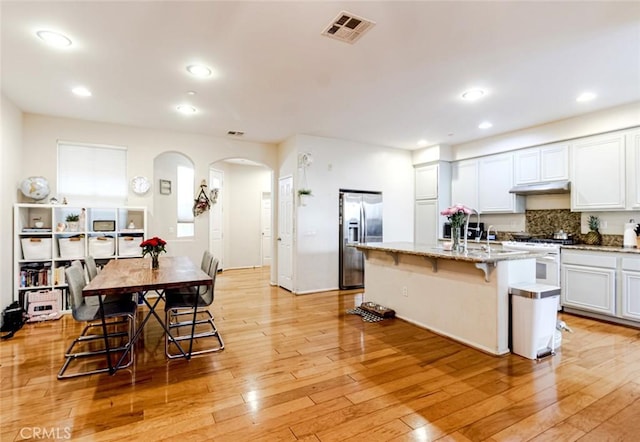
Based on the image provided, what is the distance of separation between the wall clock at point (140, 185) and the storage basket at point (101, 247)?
0.87 m

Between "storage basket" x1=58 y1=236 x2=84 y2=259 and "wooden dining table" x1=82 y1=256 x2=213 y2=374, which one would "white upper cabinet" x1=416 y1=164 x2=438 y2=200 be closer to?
"wooden dining table" x1=82 y1=256 x2=213 y2=374

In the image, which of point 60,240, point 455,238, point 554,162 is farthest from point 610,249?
point 60,240

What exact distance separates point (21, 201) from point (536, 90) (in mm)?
Result: 6620

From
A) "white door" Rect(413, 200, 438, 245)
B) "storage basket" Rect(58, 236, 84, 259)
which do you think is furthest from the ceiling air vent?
"white door" Rect(413, 200, 438, 245)

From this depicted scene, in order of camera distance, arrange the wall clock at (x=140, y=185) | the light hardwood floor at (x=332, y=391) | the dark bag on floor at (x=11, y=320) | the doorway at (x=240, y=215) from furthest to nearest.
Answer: the doorway at (x=240, y=215) → the wall clock at (x=140, y=185) → the dark bag on floor at (x=11, y=320) → the light hardwood floor at (x=332, y=391)

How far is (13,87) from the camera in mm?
3695

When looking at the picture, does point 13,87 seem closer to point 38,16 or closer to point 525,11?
point 38,16

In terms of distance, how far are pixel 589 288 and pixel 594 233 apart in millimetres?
884

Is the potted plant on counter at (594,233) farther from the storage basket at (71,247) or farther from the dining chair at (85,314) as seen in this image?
the storage basket at (71,247)

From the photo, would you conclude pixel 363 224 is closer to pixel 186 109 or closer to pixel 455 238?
pixel 455 238

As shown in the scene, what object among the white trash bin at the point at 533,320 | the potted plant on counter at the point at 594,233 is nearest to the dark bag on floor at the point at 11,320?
the white trash bin at the point at 533,320

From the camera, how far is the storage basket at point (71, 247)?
14.8 ft

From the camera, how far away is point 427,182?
6746mm

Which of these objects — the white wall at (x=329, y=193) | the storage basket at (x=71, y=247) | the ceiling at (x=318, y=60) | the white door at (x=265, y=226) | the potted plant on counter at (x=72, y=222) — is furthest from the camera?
the white door at (x=265, y=226)
